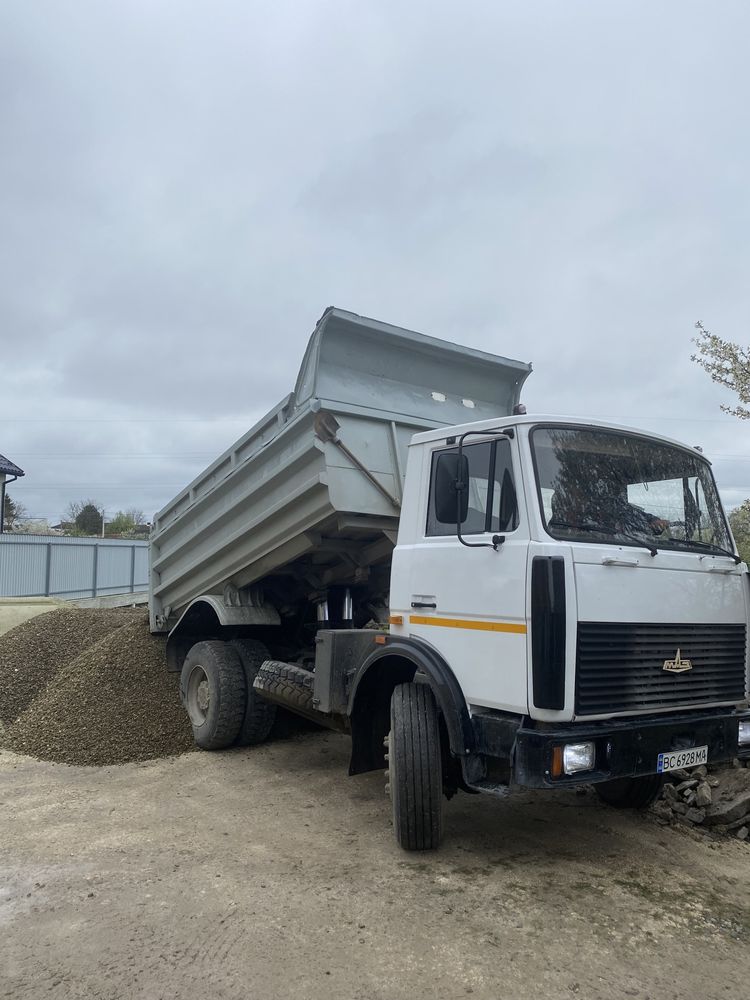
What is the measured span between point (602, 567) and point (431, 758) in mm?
1460

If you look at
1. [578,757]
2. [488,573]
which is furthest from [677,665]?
[488,573]

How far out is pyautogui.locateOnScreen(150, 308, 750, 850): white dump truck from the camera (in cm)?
382

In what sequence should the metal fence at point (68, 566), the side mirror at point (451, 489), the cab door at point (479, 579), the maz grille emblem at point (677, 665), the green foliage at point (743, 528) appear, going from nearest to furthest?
1. the cab door at point (479, 579)
2. the maz grille emblem at point (677, 665)
3. the side mirror at point (451, 489)
4. the green foliage at point (743, 528)
5. the metal fence at point (68, 566)

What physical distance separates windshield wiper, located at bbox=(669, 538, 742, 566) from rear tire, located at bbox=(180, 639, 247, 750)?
403 centimetres

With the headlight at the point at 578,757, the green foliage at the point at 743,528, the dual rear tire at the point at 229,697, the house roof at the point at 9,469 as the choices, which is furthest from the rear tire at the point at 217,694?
the house roof at the point at 9,469

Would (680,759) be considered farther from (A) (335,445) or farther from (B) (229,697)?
(B) (229,697)

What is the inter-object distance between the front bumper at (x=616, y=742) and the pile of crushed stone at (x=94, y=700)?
428cm

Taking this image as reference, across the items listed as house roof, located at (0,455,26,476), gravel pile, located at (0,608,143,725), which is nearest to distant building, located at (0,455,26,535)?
house roof, located at (0,455,26,476)

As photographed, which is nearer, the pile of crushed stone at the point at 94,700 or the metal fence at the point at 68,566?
the pile of crushed stone at the point at 94,700

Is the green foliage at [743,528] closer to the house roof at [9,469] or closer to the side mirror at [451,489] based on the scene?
the side mirror at [451,489]

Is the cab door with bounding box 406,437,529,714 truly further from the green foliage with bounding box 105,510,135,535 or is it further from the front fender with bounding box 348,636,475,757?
the green foliage with bounding box 105,510,135,535

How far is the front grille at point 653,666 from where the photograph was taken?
148 inches

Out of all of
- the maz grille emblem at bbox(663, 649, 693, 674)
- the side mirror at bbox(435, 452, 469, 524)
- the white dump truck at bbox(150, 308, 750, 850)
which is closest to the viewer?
the white dump truck at bbox(150, 308, 750, 850)

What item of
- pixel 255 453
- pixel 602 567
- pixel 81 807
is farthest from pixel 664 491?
pixel 81 807
